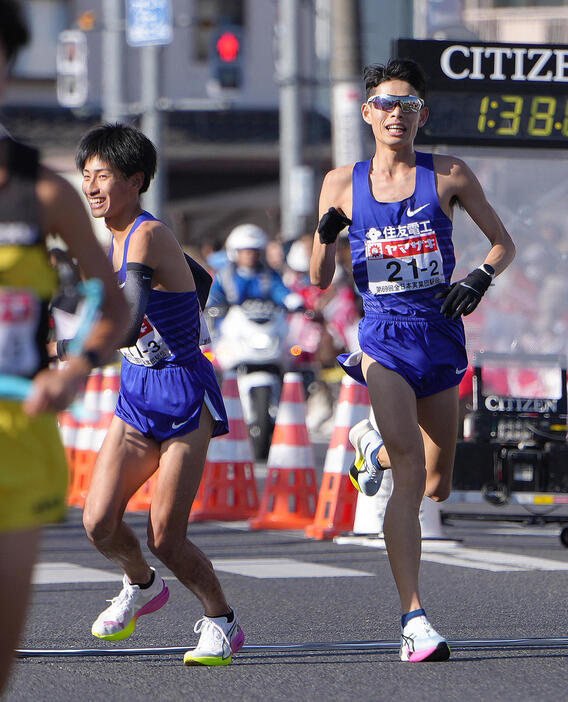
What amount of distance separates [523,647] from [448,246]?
1586mm

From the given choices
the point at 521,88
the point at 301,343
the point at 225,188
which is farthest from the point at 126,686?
the point at 225,188

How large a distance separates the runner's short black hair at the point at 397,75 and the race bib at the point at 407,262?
62 cm

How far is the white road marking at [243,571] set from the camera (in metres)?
8.79

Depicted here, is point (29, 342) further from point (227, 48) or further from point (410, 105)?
point (227, 48)

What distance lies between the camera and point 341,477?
35.2ft

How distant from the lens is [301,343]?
17.6 meters

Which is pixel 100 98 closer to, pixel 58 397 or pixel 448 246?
pixel 448 246

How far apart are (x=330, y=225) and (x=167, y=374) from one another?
3.00 feet

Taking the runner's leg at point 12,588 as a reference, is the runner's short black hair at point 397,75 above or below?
above

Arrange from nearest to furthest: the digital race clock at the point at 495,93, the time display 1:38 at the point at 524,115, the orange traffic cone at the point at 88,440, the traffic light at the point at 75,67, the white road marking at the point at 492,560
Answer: the white road marking at the point at 492,560, the digital race clock at the point at 495,93, the time display 1:38 at the point at 524,115, the orange traffic cone at the point at 88,440, the traffic light at the point at 75,67

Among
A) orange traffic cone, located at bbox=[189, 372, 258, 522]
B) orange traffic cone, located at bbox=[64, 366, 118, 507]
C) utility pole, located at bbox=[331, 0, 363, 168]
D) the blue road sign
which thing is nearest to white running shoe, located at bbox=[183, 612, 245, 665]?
orange traffic cone, located at bbox=[189, 372, 258, 522]

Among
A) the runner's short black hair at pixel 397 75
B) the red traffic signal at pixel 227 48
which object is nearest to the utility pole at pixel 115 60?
the red traffic signal at pixel 227 48

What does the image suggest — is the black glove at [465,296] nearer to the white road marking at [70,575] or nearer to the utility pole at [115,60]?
the white road marking at [70,575]

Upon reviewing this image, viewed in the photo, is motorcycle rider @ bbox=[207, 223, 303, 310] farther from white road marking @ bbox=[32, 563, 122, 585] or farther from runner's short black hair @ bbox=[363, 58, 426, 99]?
runner's short black hair @ bbox=[363, 58, 426, 99]
